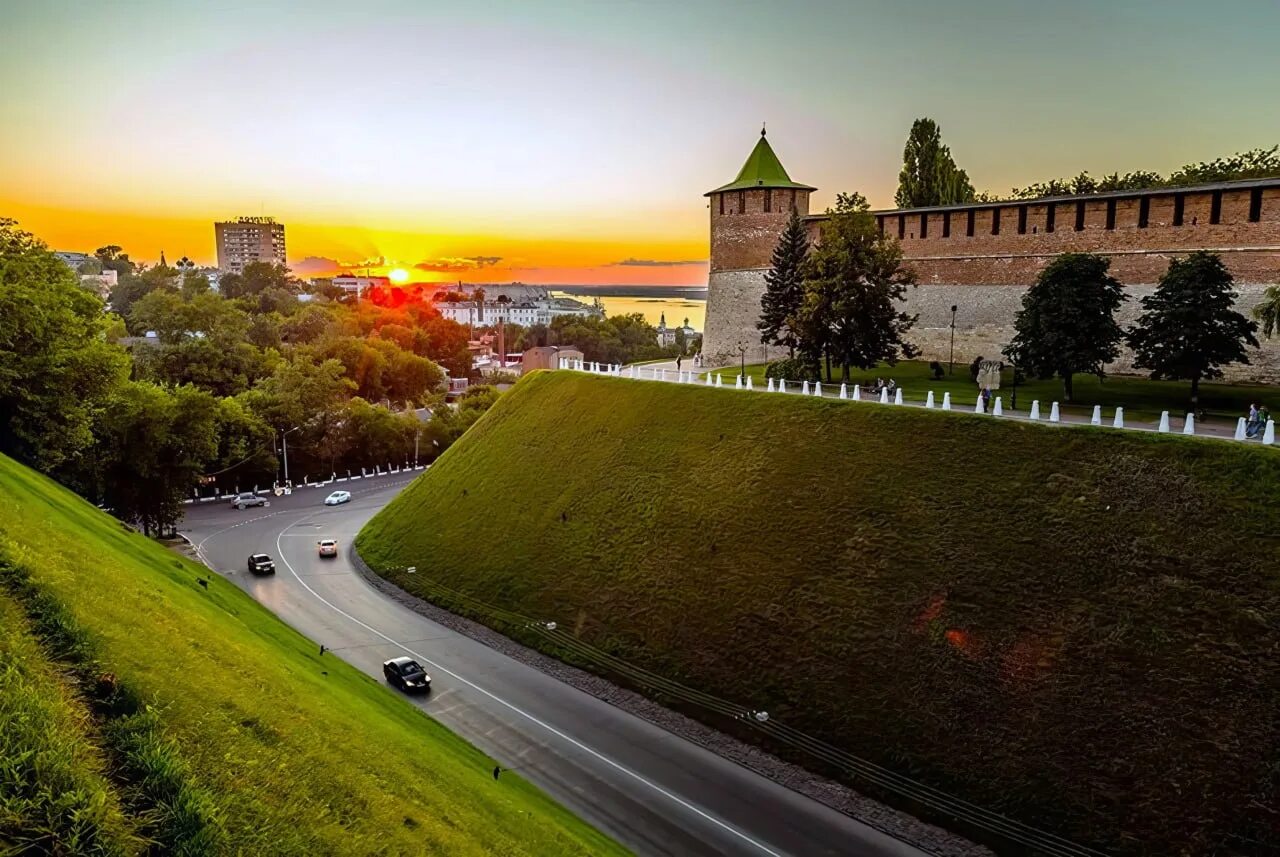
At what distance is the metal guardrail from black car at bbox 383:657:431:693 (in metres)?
3.50

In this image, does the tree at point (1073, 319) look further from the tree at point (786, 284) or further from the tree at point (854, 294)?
the tree at point (786, 284)

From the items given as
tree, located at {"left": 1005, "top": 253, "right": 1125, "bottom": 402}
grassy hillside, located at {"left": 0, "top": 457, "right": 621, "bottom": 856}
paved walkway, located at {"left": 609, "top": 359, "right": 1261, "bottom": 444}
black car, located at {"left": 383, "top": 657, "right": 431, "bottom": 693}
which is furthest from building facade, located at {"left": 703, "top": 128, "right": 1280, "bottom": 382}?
grassy hillside, located at {"left": 0, "top": 457, "right": 621, "bottom": 856}

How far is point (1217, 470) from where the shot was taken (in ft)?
52.5

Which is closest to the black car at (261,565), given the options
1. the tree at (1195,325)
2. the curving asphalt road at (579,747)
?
the curving asphalt road at (579,747)

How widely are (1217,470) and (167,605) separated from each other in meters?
20.2

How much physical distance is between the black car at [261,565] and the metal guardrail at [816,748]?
379 inches

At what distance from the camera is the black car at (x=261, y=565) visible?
27781 mm

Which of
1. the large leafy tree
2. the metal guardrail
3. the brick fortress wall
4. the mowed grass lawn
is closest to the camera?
the metal guardrail

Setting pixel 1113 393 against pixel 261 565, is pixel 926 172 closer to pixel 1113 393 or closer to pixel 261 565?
pixel 1113 393

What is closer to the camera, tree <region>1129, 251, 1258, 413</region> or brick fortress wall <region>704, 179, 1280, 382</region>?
tree <region>1129, 251, 1258, 413</region>

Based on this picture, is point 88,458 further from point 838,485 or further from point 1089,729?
point 1089,729

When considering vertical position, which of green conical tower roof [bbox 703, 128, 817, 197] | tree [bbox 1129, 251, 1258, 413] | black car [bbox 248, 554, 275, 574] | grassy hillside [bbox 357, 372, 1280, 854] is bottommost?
black car [bbox 248, 554, 275, 574]

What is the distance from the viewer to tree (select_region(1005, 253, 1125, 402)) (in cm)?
2380

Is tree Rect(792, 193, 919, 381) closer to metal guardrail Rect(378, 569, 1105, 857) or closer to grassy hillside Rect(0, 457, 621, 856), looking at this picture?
metal guardrail Rect(378, 569, 1105, 857)
